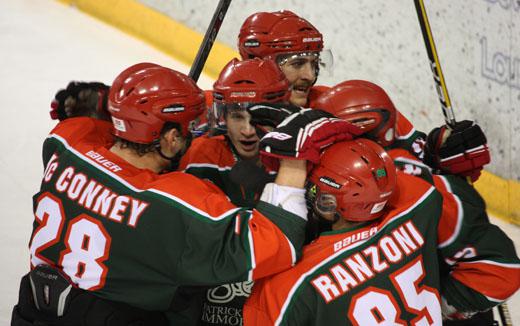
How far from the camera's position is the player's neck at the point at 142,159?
2623mm

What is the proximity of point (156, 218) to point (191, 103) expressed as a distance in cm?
40

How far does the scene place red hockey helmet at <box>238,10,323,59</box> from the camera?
3.41m

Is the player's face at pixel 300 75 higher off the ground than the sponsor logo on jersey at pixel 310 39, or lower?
lower

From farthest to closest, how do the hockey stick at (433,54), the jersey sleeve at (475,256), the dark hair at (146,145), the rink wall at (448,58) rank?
the rink wall at (448,58)
the hockey stick at (433,54)
the dark hair at (146,145)
the jersey sleeve at (475,256)

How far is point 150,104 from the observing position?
100 inches

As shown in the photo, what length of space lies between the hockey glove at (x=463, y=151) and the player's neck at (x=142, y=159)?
3.12 ft

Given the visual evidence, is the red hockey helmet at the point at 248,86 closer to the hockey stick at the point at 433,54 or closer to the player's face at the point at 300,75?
the player's face at the point at 300,75

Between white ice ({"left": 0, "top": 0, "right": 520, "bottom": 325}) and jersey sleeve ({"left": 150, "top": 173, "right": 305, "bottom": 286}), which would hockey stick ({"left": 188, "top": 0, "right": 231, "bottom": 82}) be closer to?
jersey sleeve ({"left": 150, "top": 173, "right": 305, "bottom": 286})

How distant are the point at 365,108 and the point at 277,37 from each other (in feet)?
2.92

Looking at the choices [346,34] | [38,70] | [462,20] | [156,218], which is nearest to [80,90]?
[156,218]

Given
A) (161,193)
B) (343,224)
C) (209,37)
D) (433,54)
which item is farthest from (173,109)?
(433,54)

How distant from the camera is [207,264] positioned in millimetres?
2305

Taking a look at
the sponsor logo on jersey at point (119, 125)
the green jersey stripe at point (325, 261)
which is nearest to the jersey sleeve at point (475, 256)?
the green jersey stripe at point (325, 261)

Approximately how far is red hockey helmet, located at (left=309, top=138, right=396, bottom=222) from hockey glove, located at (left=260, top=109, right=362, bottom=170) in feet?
0.12
